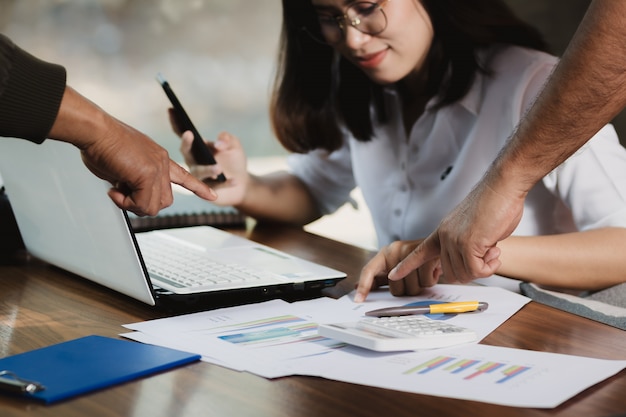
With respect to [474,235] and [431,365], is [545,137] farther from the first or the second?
[431,365]

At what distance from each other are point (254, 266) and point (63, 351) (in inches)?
15.9

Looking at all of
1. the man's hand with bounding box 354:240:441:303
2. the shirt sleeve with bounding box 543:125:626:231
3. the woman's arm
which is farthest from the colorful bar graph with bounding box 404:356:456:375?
the shirt sleeve with bounding box 543:125:626:231

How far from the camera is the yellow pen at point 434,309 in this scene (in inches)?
38.1

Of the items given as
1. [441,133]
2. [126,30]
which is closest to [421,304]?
[441,133]

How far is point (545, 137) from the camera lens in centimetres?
92

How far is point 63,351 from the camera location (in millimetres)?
822

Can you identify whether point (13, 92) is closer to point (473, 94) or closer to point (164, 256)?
point (164, 256)

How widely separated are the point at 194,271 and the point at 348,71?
30.5 inches

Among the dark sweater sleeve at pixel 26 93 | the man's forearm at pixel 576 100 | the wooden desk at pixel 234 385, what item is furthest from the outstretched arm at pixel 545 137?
the dark sweater sleeve at pixel 26 93

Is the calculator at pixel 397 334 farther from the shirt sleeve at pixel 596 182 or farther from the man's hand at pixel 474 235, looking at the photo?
the shirt sleeve at pixel 596 182

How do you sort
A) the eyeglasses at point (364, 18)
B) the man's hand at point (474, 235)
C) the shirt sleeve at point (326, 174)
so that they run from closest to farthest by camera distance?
the man's hand at point (474, 235), the eyeglasses at point (364, 18), the shirt sleeve at point (326, 174)

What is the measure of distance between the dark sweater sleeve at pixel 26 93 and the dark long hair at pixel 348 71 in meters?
0.88

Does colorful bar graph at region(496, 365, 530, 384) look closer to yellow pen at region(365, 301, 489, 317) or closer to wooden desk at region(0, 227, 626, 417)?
wooden desk at region(0, 227, 626, 417)

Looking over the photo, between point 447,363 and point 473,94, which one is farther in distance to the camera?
point 473,94
